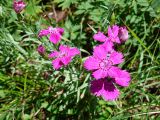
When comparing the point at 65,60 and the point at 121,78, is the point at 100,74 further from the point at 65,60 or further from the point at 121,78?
the point at 65,60

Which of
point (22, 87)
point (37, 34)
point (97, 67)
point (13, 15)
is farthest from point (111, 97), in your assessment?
point (22, 87)

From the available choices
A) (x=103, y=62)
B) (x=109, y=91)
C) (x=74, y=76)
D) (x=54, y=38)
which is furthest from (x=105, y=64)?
(x=74, y=76)

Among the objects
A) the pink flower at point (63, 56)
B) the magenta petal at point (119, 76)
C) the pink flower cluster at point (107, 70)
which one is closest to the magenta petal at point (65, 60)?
the pink flower at point (63, 56)

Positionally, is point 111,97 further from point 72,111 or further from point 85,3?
point 85,3

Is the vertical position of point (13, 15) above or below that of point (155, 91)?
above

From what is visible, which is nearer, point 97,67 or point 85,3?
point 97,67

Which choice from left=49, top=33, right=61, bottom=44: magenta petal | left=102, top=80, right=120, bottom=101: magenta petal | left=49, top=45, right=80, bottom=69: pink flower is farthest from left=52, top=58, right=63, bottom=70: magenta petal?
left=102, top=80, right=120, bottom=101: magenta petal
